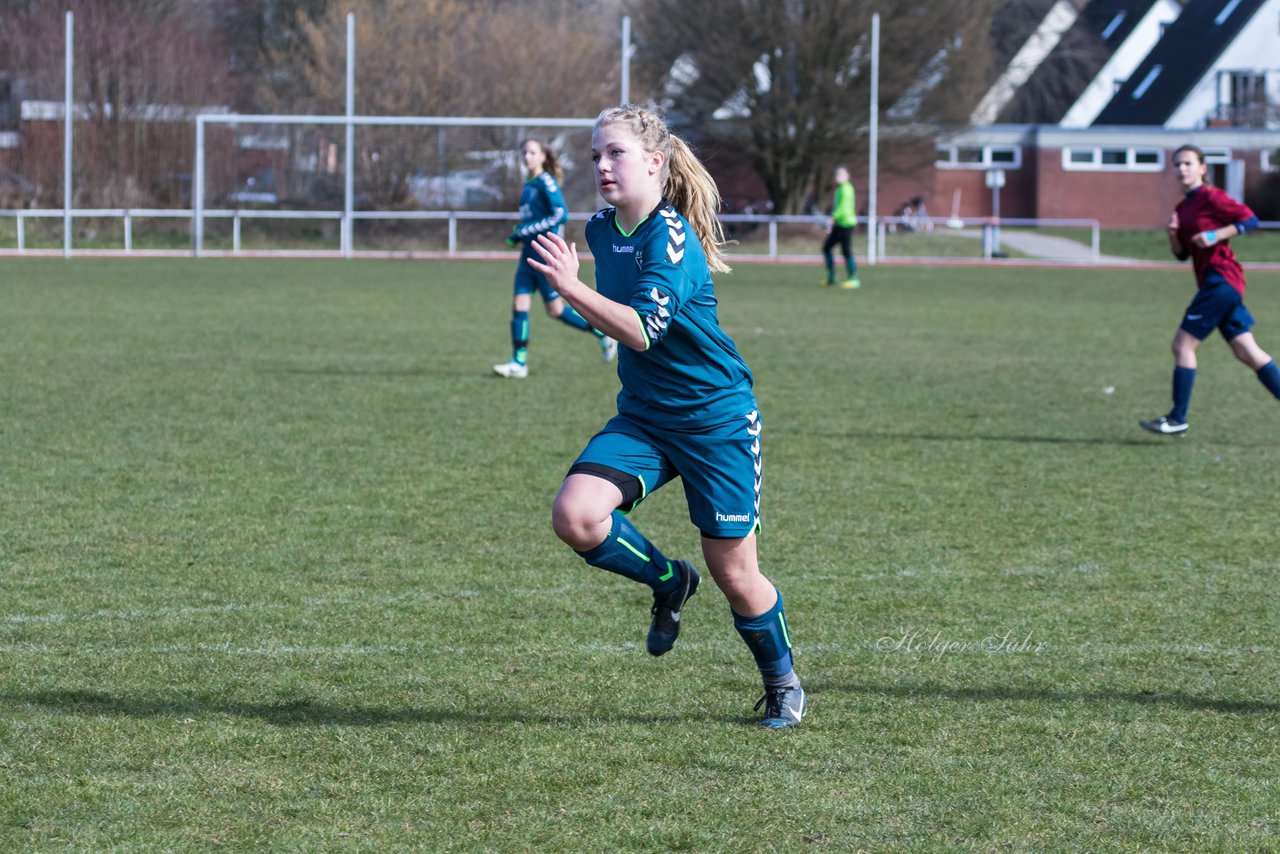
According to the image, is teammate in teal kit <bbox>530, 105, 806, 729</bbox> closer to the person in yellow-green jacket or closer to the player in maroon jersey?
the player in maroon jersey

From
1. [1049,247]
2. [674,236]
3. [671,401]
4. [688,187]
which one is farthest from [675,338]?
[1049,247]

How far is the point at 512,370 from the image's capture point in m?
13.2

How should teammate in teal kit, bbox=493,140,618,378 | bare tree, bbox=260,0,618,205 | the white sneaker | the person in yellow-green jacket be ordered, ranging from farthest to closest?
bare tree, bbox=260,0,618,205 < the person in yellow-green jacket < the white sneaker < teammate in teal kit, bbox=493,140,618,378

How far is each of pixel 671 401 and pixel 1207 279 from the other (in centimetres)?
692

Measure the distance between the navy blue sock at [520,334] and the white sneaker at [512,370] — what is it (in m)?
0.05

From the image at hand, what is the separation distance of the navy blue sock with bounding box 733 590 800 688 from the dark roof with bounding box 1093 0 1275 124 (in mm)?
59569

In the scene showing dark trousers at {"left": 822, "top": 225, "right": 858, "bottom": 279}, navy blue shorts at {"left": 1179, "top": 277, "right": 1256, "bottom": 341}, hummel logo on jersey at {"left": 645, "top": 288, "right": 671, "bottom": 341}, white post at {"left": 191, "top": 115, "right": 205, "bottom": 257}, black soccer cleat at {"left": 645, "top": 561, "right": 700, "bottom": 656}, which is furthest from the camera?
white post at {"left": 191, "top": 115, "right": 205, "bottom": 257}

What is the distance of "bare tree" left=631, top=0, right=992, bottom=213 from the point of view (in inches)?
1683

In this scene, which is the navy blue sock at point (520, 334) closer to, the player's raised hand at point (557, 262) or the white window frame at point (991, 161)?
the player's raised hand at point (557, 262)

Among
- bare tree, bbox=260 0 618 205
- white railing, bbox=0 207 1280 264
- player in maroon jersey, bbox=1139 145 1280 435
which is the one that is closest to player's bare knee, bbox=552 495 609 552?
player in maroon jersey, bbox=1139 145 1280 435

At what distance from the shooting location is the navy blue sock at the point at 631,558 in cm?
455

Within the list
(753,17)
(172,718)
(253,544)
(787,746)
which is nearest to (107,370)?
(253,544)

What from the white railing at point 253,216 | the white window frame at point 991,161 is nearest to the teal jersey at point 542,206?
the white railing at point 253,216

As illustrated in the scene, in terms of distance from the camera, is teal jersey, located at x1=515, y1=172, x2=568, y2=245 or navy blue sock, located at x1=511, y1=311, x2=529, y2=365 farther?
navy blue sock, located at x1=511, y1=311, x2=529, y2=365
